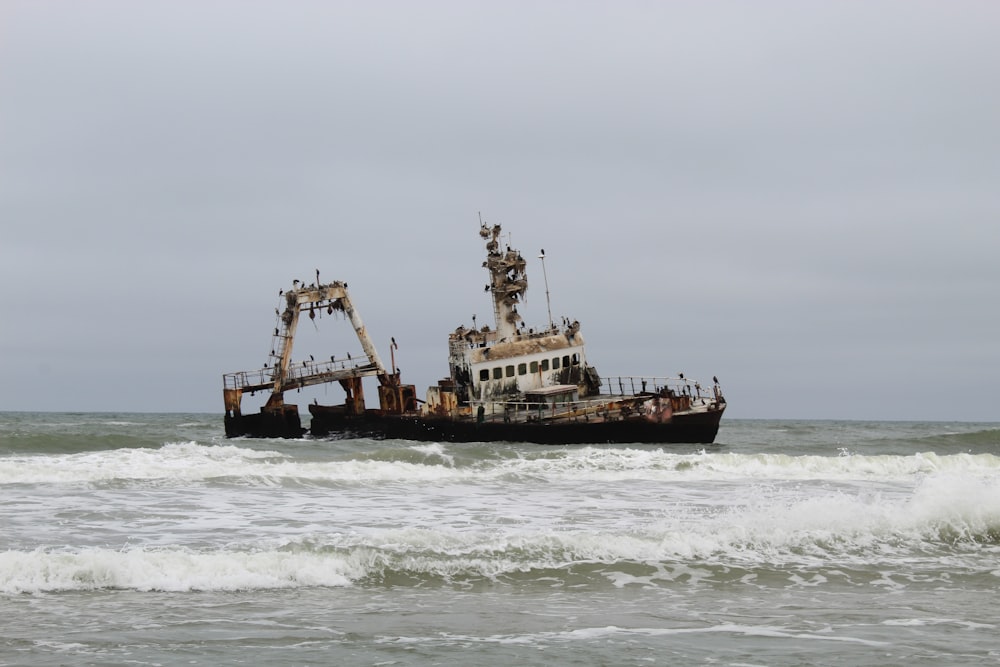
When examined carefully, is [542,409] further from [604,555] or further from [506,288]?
[604,555]

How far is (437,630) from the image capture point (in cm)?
907

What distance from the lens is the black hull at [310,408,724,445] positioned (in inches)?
1419

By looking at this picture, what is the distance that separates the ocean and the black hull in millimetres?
14241

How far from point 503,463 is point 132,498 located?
11619mm

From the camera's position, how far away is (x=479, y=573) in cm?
1175

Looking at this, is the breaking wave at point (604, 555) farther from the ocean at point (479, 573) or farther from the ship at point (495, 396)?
the ship at point (495, 396)

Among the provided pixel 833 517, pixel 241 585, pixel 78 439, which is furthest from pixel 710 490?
pixel 78 439

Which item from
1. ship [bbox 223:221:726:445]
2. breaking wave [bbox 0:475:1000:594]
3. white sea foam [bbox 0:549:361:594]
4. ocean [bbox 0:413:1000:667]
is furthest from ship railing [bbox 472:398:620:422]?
white sea foam [bbox 0:549:361:594]

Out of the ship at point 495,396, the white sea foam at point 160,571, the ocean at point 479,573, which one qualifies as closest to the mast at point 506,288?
the ship at point 495,396

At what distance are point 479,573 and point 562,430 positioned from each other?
80.2 ft

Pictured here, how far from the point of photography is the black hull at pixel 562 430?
36031mm

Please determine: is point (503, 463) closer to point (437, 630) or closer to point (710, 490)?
point (710, 490)

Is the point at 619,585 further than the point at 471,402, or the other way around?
the point at 471,402

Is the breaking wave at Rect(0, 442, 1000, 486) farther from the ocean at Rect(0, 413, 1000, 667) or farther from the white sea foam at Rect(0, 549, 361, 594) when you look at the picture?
the white sea foam at Rect(0, 549, 361, 594)
